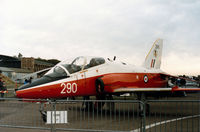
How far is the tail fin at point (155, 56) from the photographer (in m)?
17.5

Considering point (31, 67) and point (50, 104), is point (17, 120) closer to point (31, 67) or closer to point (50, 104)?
point (50, 104)

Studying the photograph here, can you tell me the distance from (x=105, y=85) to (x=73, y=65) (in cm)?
171

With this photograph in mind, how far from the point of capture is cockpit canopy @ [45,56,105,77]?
9.23 meters

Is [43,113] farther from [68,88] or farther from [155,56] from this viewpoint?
[155,56]

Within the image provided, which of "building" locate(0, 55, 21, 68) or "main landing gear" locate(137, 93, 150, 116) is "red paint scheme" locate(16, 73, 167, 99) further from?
"building" locate(0, 55, 21, 68)

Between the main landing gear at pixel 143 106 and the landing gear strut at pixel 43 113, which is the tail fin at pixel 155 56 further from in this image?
the landing gear strut at pixel 43 113

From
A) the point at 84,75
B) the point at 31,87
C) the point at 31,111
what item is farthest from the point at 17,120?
the point at 84,75

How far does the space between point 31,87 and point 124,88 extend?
182 inches

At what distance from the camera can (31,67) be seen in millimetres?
74875

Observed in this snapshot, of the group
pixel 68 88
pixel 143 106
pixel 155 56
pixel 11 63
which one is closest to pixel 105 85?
pixel 68 88

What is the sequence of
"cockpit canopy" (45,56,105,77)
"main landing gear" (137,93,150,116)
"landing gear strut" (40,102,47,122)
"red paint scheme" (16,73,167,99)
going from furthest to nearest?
"cockpit canopy" (45,56,105,77) < "red paint scheme" (16,73,167,99) < "landing gear strut" (40,102,47,122) < "main landing gear" (137,93,150,116)

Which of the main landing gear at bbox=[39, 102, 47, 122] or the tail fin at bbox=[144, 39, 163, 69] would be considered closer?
the main landing gear at bbox=[39, 102, 47, 122]

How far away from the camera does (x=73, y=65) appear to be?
32.0ft

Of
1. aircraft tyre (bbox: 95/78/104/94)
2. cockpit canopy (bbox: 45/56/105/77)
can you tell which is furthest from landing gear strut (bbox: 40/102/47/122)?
aircraft tyre (bbox: 95/78/104/94)
